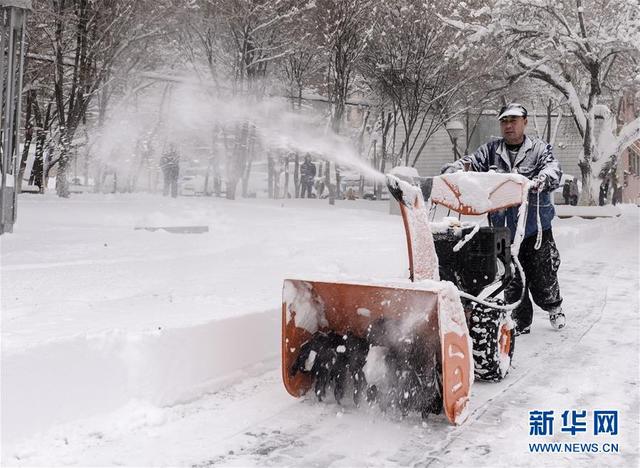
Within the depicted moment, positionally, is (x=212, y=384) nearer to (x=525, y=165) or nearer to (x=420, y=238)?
(x=420, y=238)

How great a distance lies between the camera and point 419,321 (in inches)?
134

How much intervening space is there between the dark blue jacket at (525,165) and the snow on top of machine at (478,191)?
59 centimetres

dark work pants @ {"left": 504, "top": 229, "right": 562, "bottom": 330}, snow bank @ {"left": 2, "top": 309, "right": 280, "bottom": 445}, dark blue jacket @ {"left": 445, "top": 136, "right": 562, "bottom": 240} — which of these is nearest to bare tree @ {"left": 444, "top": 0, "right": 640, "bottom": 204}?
dark blue jacket @ {"left": 445, "top": 136, "right": 562, "bottom": 240}

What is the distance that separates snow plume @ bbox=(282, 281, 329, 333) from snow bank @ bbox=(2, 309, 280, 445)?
0.66 m

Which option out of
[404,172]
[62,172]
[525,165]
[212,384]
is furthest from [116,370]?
[62,172]

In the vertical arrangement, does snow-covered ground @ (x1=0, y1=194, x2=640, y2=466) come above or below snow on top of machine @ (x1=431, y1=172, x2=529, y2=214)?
below

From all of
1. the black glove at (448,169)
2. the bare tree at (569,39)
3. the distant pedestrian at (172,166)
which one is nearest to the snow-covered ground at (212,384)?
the black glove at (448,169)

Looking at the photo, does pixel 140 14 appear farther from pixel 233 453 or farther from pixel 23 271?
pixel 233 453

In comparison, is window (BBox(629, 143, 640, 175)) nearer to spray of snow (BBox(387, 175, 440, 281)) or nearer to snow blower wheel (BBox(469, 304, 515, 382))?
snow blower wheel (BBox(469, 304, 515, 382))

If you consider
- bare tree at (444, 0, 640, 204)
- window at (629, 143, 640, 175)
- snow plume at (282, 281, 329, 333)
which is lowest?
snow plume at (282, 281, 329, 333)

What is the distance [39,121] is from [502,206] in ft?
75.4

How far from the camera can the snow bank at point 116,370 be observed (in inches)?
124

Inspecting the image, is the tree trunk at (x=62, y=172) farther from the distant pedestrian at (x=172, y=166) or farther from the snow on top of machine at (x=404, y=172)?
the snow on top of machine at (x=404, y=172)

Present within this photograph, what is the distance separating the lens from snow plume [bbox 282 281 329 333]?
372 centimetres
